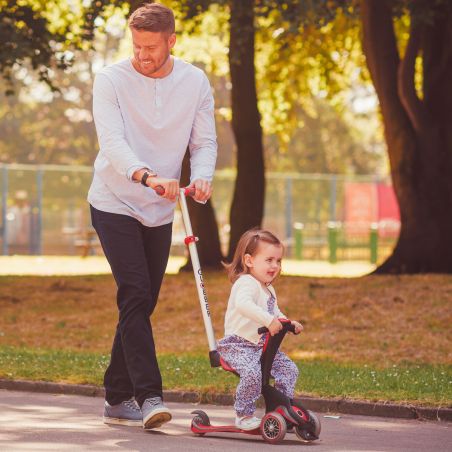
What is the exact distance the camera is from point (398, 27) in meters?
26.3

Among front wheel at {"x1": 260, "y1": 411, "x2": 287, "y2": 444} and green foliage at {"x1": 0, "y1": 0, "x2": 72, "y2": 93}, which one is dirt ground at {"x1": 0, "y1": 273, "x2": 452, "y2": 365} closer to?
green foliage at {"x1": 0, "y1": 0, "x2": 72, "y2": 93}

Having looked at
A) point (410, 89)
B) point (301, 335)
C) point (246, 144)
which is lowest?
point (301, 335)

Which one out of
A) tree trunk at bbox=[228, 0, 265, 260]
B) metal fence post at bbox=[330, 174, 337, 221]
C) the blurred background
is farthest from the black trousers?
metal fence post at bbox=[330, 174, 337, 221]

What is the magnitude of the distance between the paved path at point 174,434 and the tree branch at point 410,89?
11.2 meters

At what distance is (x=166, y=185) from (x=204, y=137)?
23.8 inches

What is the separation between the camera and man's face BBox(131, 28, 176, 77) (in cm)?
651

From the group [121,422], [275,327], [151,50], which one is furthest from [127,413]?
[151,50]

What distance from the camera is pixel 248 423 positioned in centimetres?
683

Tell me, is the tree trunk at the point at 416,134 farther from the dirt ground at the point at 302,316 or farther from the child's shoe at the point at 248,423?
the child's shoe at the point at 248,423

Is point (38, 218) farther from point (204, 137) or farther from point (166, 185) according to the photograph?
point (166, 185)

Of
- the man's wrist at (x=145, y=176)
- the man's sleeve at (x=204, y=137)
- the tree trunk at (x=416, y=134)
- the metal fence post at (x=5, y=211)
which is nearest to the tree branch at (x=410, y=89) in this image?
the tree trunk at (x=416, y=134)

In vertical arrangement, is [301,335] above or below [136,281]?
below

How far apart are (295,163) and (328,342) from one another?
50.2 meters

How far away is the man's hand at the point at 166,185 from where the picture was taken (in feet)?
21.2
